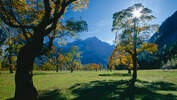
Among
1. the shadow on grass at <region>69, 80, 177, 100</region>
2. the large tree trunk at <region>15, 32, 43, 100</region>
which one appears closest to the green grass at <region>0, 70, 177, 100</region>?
the shadow on grass at <region>69, 80, 177, 100</region>

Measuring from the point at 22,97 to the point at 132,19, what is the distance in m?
22.8

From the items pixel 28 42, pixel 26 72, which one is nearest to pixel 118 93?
pixel 26 72

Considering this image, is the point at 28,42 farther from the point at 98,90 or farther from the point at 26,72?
the point at 98,90

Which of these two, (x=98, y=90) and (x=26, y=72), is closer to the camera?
(x=26, y=72)

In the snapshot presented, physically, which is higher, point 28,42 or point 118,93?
point 28,42

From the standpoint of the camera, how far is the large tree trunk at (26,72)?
7.63 metres

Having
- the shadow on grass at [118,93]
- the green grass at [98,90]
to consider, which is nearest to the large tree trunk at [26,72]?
the green grass at [98,90]

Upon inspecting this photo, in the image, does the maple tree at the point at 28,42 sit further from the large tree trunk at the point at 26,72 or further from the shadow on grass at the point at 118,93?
the shadow on grass at the point at 118,93

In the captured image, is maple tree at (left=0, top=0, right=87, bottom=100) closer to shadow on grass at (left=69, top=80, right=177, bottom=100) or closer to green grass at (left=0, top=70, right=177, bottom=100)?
green grass at (left=0, top=70, right=177, bottom=100)

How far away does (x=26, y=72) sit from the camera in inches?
308

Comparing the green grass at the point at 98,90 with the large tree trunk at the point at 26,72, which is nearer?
the large tree trunk at the point at 26,72

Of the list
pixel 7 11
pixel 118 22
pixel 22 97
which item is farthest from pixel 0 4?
pixel 118 22

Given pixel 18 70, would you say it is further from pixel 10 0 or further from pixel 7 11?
pixel 10 0

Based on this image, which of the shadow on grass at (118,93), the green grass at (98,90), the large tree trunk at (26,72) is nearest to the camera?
the large tree trunk at (26,72)
